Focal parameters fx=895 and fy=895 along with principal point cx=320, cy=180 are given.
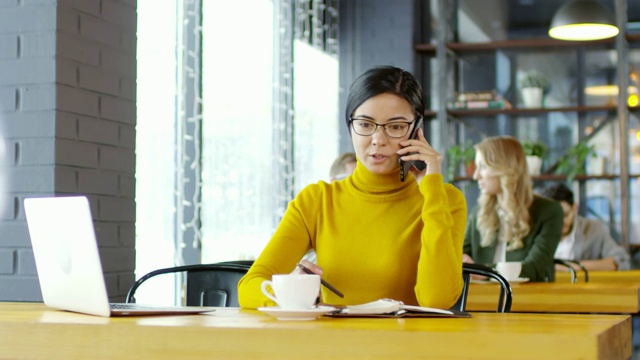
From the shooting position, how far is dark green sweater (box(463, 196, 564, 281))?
12.5 feet

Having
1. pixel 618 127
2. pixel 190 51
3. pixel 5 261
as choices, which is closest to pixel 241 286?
pixel 5 261

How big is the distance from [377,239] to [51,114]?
1.32 m

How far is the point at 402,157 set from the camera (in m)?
2.18

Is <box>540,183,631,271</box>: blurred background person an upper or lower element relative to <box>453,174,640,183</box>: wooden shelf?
lower

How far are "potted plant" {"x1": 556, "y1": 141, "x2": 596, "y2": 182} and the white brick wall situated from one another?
4511mm

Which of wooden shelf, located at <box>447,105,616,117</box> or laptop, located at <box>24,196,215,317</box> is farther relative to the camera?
wooden shelf, located at <box>447,105,616,117</box>

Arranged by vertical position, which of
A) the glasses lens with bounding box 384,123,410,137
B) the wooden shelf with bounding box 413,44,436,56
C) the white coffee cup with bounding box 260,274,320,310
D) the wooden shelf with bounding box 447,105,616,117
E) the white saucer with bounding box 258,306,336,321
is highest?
the wooden shelf with bounding box 413,44,436,56

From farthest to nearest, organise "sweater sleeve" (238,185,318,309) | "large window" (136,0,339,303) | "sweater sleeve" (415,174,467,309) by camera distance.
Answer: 1. "large window" (136,0,339,303)
2. "sweater sleeve" (238,185,318,309)
3. "sweater sleeve" (415,174,467,309)

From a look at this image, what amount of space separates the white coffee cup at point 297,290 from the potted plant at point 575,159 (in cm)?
562

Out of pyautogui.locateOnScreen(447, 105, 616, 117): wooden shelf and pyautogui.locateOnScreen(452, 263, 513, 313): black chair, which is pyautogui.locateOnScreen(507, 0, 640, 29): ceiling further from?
pyautogui.locateOnScreen(452, 263, 513, 313): black chair

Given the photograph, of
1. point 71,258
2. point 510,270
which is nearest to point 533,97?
point 510,270

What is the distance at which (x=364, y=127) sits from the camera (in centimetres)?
222

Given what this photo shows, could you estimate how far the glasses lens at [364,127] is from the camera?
2.21 metres

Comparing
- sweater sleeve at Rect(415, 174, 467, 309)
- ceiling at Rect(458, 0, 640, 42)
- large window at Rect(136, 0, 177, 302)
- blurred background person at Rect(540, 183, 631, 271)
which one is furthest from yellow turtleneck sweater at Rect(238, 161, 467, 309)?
ceiling at Rect(458, 0, 640, 42)
